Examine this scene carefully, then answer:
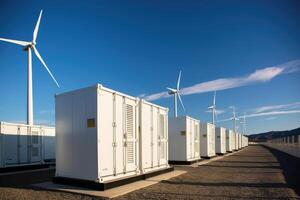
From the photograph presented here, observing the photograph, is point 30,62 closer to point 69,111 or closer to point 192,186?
point 69,111

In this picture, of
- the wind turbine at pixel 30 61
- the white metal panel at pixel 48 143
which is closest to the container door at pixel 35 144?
the white metal panel at pixel 48 143

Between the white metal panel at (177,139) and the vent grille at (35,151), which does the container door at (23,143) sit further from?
the white metal panel at (177,139)

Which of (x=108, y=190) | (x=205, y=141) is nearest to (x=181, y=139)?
(x=205, y=141)

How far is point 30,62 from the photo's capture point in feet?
83.1

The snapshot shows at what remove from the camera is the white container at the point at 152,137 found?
14.0 meters

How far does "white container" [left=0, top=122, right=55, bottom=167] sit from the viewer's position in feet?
56.8

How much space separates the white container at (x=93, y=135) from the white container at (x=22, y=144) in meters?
7.32

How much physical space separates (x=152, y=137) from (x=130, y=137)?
255 cm

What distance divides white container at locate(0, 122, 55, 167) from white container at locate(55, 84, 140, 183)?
732 cm

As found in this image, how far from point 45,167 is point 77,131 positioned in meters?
10.3

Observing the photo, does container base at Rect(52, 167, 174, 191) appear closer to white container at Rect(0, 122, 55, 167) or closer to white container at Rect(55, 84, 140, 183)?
white container at Rect(55, 84, 140, 183)

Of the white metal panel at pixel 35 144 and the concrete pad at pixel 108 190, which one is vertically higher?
the white metal panel at pixel 35 144

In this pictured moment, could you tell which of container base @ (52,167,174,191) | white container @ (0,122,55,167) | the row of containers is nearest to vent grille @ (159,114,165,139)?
the row of containers

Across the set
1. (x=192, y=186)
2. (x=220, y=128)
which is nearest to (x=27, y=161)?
(x=192, y=186)
